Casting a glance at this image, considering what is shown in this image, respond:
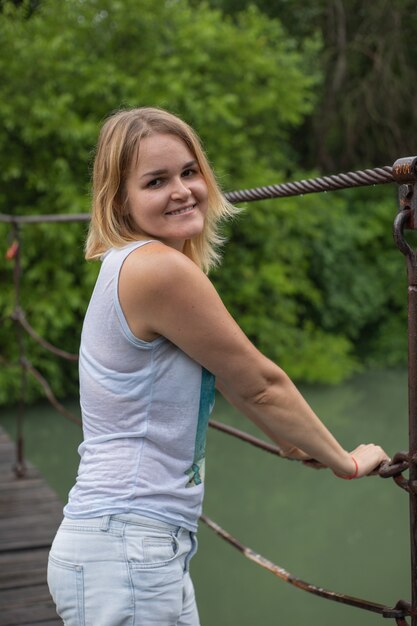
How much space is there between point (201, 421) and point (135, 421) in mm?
105

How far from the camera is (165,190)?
4.52 ft

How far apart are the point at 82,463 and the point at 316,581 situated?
3.52 m

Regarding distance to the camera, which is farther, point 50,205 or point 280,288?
point 280,288

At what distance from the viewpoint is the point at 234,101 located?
9.23 metres

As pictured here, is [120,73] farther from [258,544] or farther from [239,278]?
[258,544]

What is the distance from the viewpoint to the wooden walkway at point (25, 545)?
7.28 ft

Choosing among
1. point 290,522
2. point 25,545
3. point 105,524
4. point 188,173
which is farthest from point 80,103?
point 105,524

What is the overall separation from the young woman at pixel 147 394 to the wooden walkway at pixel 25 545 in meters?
0.94

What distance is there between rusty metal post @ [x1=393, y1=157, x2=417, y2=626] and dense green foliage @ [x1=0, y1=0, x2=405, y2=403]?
5989mm

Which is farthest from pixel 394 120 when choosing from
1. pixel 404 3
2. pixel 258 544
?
pixel 258 544

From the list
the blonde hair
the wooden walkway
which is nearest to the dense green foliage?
the wooden walkway

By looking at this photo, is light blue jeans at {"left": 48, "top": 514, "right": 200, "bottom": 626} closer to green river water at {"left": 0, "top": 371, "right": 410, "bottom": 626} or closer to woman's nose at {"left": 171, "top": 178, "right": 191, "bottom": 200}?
woman's nose at {"left": 171, "top": 178, "right": 191, "bottom": 200}

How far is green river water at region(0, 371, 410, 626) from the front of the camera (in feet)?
14.2

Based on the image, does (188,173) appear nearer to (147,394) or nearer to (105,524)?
(147,394)
